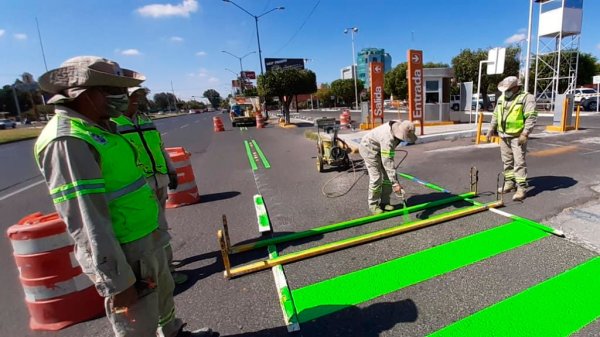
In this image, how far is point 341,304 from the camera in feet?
9.19

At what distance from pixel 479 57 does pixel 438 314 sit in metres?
31.6

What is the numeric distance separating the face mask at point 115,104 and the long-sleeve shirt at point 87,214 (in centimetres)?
17

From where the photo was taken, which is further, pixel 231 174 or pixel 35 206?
pixel 231 174

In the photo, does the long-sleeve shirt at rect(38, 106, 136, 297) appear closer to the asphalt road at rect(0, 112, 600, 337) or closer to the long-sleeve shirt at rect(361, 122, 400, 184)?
the asphalt road at rect(0, 112, 600, 337)

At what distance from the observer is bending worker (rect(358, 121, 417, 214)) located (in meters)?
4.26

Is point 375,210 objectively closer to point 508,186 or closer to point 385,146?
point 385,146

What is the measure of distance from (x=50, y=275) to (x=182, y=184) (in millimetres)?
3328

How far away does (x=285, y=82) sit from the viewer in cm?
2388

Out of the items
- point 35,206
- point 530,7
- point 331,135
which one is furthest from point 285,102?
point 35,206

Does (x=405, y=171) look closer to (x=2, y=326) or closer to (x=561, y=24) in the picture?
(x=2, y=326)

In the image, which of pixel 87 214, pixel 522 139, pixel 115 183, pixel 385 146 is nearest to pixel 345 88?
pixel 522 139

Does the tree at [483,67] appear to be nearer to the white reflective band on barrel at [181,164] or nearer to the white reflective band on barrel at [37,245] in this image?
the white reflective band on barrel at [181,164]

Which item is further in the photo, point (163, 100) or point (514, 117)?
point (163, 100)

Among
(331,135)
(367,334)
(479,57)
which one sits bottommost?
(367,334)
